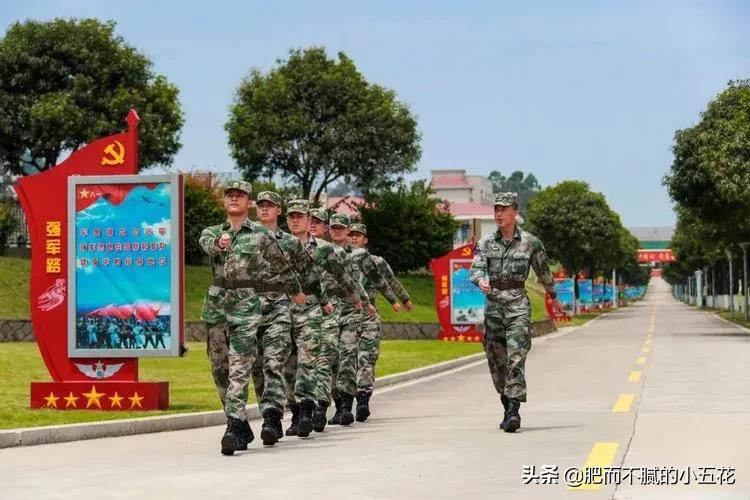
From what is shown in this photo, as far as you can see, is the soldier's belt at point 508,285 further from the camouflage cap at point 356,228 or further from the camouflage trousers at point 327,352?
the camouflage cap at point 356,228

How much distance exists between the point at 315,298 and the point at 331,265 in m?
0.41

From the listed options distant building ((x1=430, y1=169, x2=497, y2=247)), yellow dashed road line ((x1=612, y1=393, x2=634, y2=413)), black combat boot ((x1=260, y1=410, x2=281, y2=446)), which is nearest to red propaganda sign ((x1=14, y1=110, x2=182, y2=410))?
black combat boot ((x1=260, y1=410, x2=281, y2=446))

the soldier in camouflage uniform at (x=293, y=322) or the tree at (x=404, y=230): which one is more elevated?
the tree at (x=404, y=230)

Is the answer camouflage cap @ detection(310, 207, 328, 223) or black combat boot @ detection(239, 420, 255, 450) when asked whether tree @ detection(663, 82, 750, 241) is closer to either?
camouflage cap @ detection(310, 207, 328, 223)

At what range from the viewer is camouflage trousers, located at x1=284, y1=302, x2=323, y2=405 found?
40.2 feet

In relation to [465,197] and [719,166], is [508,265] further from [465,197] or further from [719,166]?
[465,197]

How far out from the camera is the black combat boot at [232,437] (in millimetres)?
10477

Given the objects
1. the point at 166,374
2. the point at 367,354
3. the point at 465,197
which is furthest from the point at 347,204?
the point at 465,197

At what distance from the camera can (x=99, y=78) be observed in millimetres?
53219

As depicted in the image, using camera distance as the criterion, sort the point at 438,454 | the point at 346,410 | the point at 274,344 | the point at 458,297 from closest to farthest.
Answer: the point at 438,454
the point at 274,344
the point at 346,410
the point at 458,297

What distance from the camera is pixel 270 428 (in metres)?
11.1

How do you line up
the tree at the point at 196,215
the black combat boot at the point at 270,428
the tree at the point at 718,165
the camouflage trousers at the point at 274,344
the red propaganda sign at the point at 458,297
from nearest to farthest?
the camouflage trousers at the point at 274,344, the black combat boot at the point at 270,428, the red propaganda sign at the point at 458,297, the tree at the point at 718,165, the tree at the point at 196,215

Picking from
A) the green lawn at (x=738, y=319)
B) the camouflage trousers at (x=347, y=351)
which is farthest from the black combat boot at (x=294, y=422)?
the green lawn at (x=738, y=319)

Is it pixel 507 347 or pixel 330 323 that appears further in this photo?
pixel 330 323
